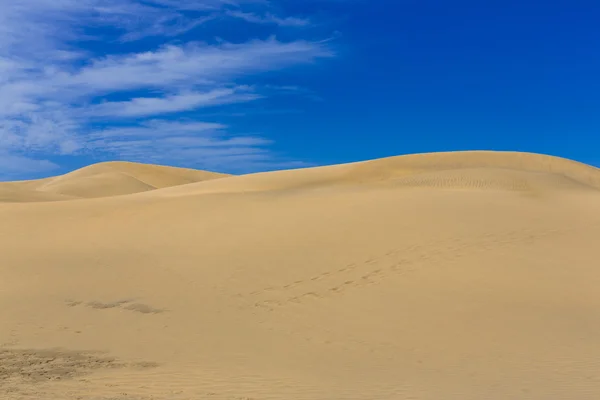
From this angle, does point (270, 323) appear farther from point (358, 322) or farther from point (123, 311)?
point (123, 311)

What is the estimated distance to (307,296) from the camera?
1219cm

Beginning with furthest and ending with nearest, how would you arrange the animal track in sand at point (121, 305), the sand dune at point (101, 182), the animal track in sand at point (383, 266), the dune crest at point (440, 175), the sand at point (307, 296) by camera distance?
A: 1. the sand dune at point (101, 182)
2. the dune crest at point (440, 175)
3. the animal track in sand at point (383, 266)
4. the animal track in sand at point (121, 305)
5. the sand at point (307, 296)

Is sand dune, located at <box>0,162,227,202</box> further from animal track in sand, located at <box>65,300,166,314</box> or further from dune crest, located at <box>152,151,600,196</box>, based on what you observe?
animal track in sand, located at <box>65,300,166,314</box>

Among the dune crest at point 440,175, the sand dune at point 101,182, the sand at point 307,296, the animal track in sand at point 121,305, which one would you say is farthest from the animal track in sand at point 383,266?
the sand dune at point 101,182

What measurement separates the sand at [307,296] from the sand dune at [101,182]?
24.6 meters

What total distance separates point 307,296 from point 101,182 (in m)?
58.8

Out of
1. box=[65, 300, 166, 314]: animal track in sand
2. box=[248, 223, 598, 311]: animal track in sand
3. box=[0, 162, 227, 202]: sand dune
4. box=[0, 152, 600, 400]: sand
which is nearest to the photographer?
box=[0, 152, 600, 400]: sand

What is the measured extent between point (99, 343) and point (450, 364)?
17.8 feet

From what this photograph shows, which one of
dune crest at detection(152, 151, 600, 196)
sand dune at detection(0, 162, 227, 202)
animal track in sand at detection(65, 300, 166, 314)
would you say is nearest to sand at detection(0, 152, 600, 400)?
animal track in sand at detection(65, 300, 166, 314)

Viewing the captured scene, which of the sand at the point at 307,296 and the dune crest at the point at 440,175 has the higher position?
the dune crest at the point at 440,175

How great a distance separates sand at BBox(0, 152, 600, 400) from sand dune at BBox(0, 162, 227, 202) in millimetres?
24624

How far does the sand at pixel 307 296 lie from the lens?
25.6 feet

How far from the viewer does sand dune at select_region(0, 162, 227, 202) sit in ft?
153

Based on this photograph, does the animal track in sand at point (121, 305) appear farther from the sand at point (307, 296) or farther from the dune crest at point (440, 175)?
the dune crest at point (440, 175)
